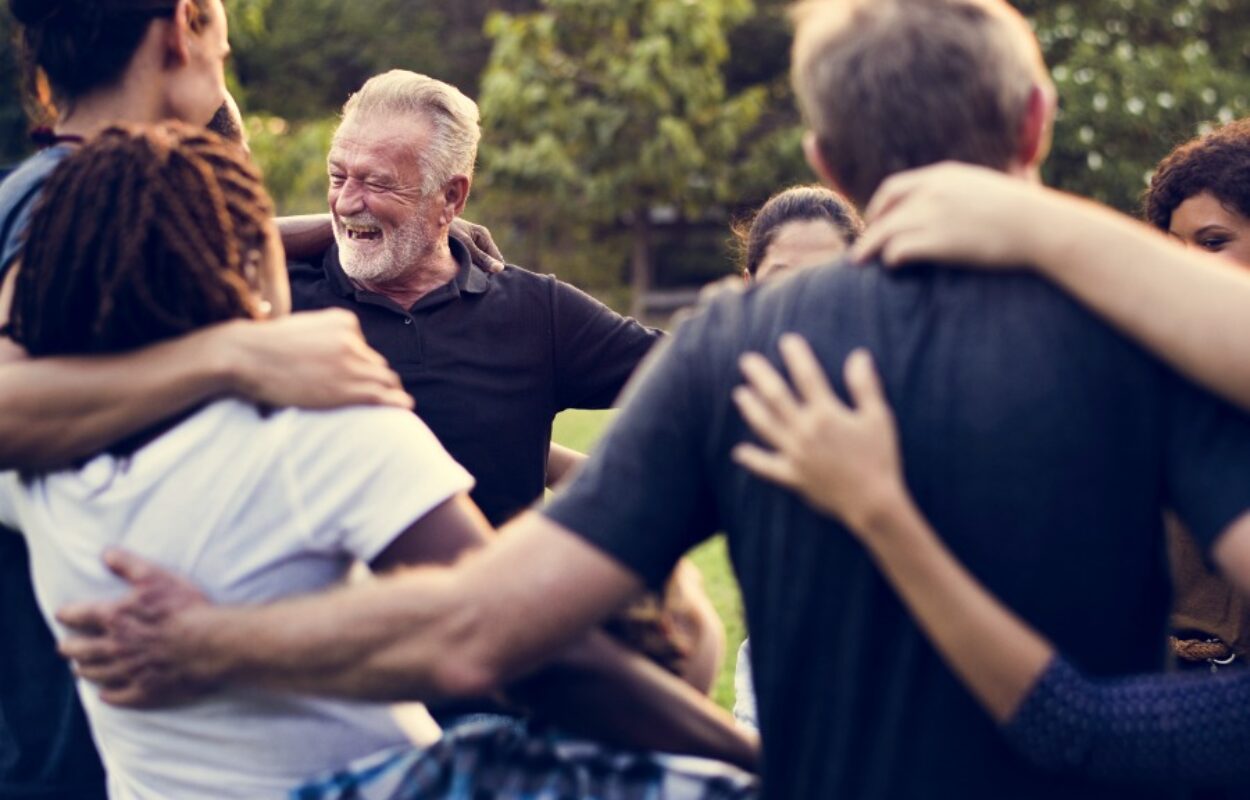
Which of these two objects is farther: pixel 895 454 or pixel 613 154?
pixel 613 154

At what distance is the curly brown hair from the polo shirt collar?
1.74 metres

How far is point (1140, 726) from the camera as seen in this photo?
1893mm

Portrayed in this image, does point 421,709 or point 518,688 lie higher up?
point 518,688

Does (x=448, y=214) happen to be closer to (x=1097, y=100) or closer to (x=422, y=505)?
(x=422, y=505)

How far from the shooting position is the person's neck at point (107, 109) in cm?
254

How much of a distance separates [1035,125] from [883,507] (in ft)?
1.76

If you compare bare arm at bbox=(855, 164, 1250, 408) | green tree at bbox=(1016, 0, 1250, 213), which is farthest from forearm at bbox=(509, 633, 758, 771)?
green tree at bbox=(1016, 0, 1250, 213)

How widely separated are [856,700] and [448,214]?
2.88m

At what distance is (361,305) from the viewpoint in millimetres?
4238

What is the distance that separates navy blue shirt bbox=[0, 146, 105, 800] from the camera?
2438 mm

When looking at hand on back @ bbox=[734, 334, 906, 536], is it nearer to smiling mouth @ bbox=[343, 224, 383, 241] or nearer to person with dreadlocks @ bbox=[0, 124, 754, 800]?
person with dreadlocks @ bbox=[0, 124, 754, 800]

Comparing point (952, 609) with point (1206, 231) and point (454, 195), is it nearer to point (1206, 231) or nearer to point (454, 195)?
point (1206, 231)

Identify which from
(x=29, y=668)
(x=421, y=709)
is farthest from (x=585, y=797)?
(x=29, y=668)

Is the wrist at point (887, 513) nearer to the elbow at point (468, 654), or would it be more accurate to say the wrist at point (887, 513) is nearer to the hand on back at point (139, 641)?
the elbow at point (468, 654)
